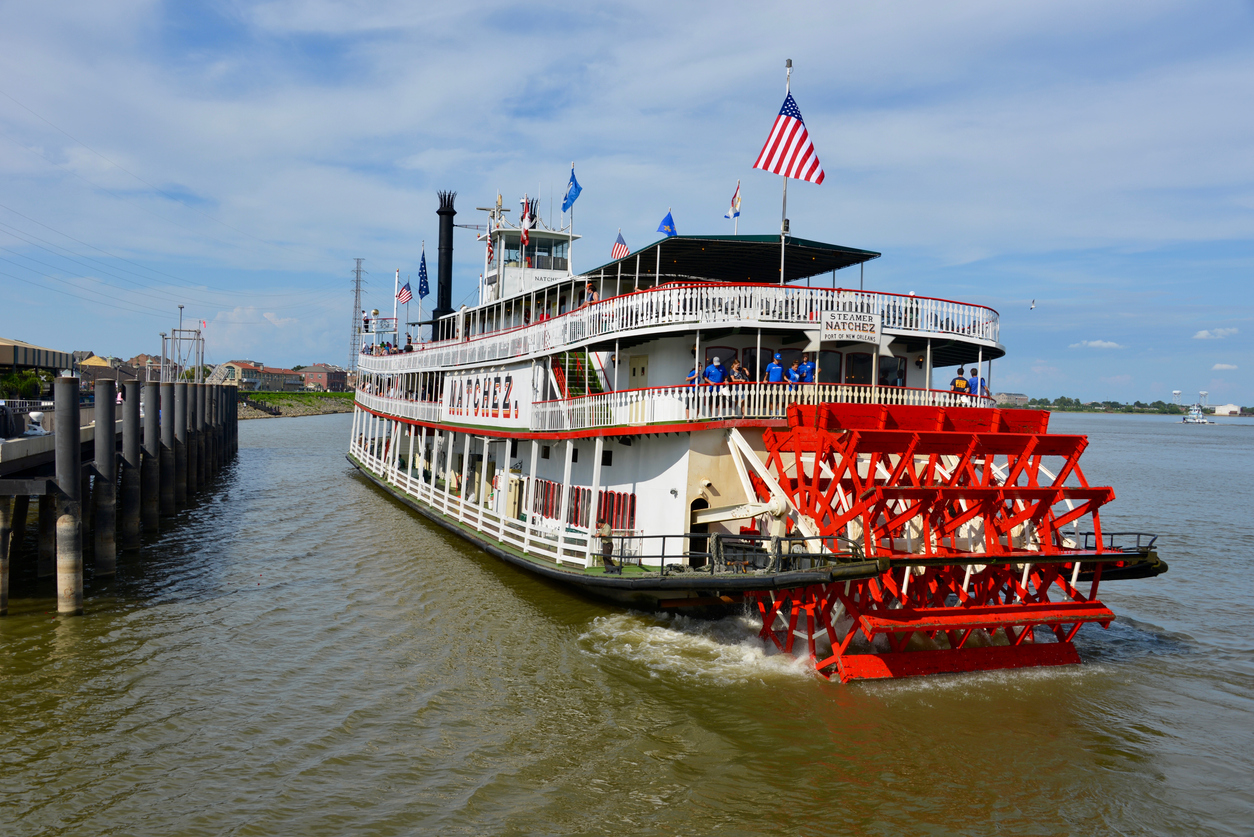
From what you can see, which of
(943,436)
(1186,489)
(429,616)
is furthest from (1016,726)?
(1186,489)

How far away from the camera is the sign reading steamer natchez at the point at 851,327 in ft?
44.3

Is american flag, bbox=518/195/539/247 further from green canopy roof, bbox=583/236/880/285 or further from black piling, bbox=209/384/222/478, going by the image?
black piling, bbox=209/384/222/478

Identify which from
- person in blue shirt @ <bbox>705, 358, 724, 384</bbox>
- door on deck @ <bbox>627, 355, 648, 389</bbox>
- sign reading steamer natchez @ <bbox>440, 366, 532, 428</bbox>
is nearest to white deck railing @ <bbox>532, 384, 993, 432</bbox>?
person in blue shirt @ <bbox>705, 358, 724, 384</bbox>

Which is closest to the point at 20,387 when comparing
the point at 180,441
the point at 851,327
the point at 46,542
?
the point at 180,441

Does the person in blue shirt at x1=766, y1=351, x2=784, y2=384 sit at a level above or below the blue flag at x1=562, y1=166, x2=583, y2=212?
below

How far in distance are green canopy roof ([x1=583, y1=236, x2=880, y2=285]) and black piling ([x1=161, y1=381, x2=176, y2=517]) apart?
14035 millimetres

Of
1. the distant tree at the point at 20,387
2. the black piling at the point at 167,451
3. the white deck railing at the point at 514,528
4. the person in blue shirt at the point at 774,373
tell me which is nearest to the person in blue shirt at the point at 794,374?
the person in blue shirt at the point at 774,373

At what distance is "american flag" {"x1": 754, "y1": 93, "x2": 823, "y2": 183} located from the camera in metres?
14.2

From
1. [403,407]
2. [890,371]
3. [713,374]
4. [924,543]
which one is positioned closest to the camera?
[924,543]

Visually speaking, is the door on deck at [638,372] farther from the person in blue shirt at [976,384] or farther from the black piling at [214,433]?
the black piling at [214,433]

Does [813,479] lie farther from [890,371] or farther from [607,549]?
[890,371]

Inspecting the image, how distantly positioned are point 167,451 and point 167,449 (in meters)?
0.06

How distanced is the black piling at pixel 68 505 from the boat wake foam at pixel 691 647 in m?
8.52

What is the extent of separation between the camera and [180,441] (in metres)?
26.4
